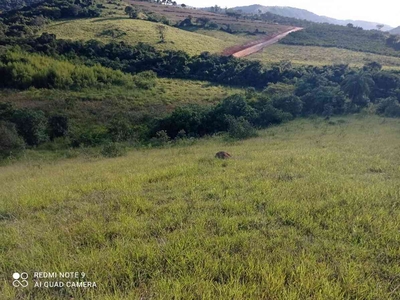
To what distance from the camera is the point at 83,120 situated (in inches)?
1024

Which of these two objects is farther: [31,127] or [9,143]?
[31,127]

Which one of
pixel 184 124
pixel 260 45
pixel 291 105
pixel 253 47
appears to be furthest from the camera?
pixel 260 45

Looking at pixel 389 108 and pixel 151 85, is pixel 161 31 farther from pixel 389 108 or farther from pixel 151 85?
pixel 389 108

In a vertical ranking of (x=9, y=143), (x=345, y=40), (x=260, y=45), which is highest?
(x=345, y=40)

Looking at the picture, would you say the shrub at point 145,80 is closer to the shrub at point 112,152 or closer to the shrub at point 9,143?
the shrub at point 9,143

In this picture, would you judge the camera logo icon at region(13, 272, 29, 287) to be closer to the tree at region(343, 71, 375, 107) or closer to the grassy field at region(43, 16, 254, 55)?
the tree at region(343, 71, 375, 107)

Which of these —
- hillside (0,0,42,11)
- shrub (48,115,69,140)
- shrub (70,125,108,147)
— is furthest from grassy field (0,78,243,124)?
hillside (0,0,42,11)

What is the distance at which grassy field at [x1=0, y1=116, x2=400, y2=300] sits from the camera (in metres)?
3.12

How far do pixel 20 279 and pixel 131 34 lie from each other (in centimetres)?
5412

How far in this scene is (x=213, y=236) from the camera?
4.02 meters

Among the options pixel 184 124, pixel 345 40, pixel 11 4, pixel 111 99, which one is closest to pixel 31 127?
pixel 184 124

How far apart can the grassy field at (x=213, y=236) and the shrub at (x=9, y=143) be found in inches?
530

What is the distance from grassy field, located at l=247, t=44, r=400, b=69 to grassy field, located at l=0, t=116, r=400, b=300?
46.0 m

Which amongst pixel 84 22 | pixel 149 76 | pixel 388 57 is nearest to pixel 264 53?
pixel 388 57
